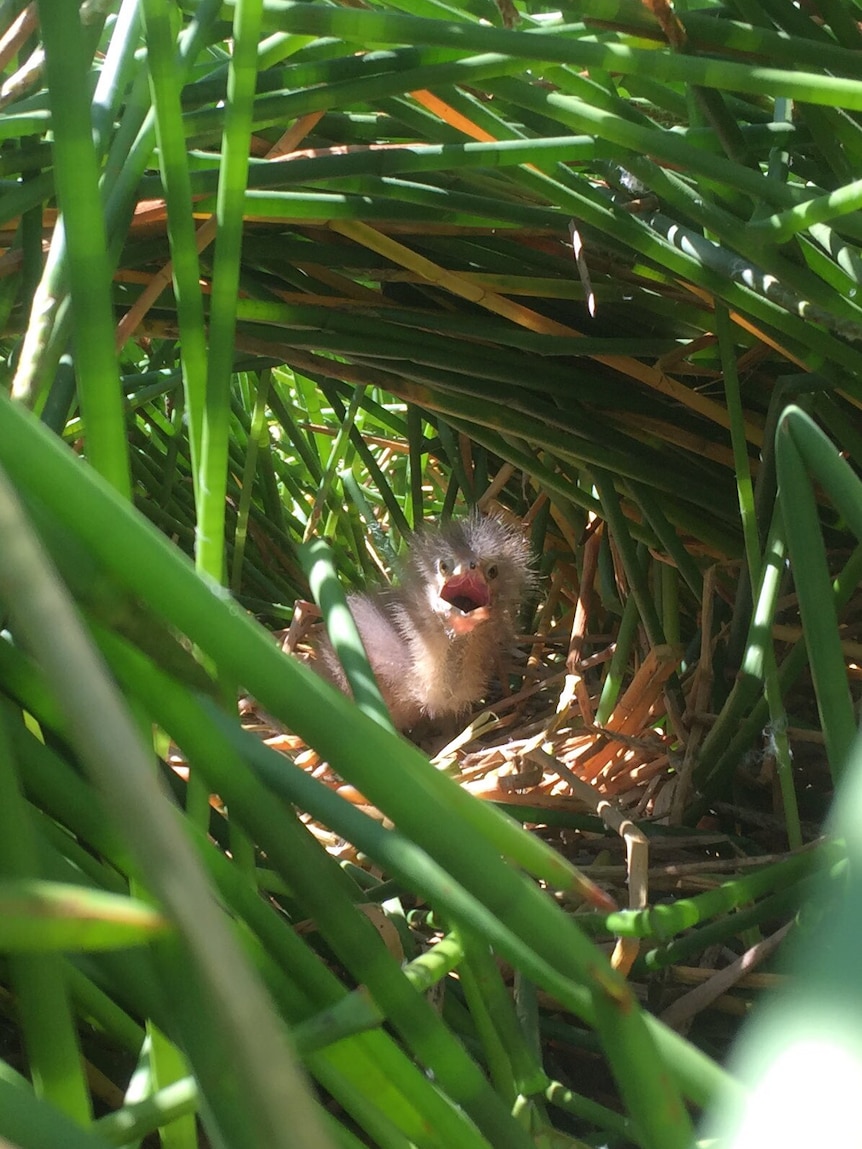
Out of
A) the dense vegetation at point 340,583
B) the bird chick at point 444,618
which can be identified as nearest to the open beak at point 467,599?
the bird chick at point 444,618

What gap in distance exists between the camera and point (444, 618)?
146 centimetres

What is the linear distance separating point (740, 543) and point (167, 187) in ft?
1.77

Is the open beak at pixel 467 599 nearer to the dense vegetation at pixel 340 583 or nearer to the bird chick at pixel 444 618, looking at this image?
the bird chick at pixel 444 618

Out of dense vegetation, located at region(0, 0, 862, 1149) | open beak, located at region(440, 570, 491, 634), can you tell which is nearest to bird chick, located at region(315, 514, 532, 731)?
open beak, located at region(440, 570, 491, 634)

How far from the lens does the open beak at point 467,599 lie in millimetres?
1390

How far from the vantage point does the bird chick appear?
1.37m

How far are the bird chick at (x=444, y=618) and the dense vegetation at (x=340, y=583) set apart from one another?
0.87 ft

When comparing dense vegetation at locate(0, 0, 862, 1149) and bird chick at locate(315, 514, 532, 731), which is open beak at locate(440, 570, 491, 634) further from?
dense vegetation at locate(0, 0, 862, 1149)

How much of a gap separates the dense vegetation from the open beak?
0.92 feet

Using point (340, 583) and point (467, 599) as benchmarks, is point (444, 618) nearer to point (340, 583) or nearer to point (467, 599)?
point (467, 599)

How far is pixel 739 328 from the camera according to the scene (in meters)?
0.65

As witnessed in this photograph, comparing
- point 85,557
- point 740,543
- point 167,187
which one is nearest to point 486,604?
point 740,543

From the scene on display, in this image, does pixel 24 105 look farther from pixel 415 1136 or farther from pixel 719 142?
pixel 415 1136

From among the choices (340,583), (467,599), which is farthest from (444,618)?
(340,583)
